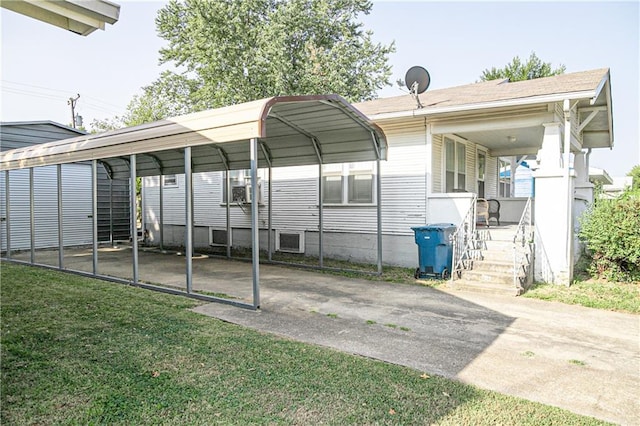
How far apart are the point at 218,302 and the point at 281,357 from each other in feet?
8.05

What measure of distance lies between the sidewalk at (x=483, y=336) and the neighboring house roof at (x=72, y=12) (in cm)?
351

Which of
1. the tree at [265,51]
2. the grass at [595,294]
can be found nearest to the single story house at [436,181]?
the grass at [595,294]

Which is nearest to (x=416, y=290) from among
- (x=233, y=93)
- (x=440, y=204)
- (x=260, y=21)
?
(x=440, y=204)

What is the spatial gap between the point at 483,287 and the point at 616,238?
260 centimetres

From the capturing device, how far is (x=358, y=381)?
3.36m

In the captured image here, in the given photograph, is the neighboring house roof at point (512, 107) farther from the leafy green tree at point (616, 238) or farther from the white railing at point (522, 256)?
the leafy green tree at point (616, 238)

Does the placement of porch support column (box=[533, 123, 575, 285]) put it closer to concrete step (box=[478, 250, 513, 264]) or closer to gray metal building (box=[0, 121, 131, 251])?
concrete step (box=[478, 250, 513, 264])

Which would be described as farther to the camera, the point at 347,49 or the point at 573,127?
the point at 347,49

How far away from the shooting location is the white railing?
6.76 m

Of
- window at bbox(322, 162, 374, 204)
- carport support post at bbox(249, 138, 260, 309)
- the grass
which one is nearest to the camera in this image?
carport support post at bbox(249, 138, 260, 309)

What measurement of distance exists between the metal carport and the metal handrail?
4.93 feet

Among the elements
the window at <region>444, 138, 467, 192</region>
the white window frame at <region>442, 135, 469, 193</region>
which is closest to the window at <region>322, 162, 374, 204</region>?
the white window frame at <region>442, 135, 469, 193</region>

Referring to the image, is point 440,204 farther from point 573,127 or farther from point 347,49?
point 347,49

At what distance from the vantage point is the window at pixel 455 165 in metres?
10.0
